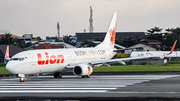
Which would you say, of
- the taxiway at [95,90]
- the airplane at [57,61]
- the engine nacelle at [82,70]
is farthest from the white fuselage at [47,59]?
the taxiway at [95,90]

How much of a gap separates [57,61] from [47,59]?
1331 mm

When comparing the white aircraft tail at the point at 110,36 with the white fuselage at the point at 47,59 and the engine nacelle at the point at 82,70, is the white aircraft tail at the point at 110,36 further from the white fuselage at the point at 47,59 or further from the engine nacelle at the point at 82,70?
the engine nacelle at the point at 82,70

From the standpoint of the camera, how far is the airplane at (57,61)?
28.5m

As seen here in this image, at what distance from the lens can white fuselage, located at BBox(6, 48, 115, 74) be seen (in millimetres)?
28281

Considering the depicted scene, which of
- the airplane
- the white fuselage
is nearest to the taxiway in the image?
the white fuselage

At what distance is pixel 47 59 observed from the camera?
30.3 metres

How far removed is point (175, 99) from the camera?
52.1ft

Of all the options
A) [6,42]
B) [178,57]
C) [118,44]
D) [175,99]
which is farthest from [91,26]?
[175,99]

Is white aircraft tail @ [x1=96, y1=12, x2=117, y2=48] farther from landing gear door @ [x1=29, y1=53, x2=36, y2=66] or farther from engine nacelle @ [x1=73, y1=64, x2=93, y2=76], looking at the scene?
landing gear door @ [x1=29, y1=53, x2=36, y2=66]

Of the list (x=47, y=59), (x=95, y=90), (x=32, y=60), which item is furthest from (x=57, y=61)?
(x=95, y=90)

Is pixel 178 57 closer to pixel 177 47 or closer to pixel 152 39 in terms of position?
pixel 177 47

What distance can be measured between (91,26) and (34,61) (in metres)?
117

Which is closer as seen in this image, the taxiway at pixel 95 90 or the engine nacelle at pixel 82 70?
the taxiway at pixel 95 90

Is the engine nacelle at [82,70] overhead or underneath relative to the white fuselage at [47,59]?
underneath
